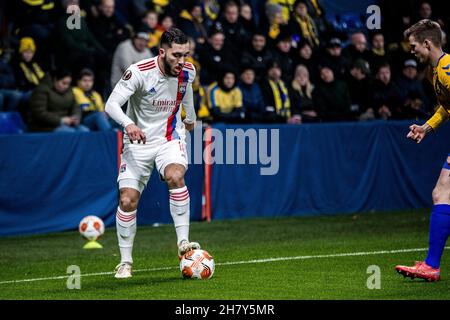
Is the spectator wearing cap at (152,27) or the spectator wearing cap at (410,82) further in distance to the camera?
the spectator wearing cap at (410,82)

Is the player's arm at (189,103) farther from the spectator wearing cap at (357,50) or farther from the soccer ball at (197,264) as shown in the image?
the spectator wearing cap at (357,50)

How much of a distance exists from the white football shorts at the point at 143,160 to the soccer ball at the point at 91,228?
340cm

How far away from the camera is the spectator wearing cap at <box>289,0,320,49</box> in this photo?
66.6 ft

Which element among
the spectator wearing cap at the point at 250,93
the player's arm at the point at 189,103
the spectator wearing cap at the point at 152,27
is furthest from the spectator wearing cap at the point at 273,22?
the player's arm at the point at 189,103

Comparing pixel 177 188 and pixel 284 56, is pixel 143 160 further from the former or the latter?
pixel 284 56

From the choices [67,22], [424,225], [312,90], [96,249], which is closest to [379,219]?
[424,225]

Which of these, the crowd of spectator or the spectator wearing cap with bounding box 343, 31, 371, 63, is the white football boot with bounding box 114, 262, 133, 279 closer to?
the crowd of spectator

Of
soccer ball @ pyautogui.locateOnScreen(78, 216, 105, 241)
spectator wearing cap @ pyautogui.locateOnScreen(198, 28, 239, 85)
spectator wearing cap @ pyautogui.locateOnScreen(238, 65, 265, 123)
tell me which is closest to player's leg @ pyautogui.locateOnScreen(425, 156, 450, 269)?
soccer ball @ pyautogui.locateOnScreen(78, 216, 105, 241)

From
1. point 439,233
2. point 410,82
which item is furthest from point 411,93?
point 439,233

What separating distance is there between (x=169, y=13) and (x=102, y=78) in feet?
6.03

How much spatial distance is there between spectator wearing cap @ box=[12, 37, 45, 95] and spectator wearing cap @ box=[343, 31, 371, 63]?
20.4 ft

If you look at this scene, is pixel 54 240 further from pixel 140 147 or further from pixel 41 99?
pixel 140 147

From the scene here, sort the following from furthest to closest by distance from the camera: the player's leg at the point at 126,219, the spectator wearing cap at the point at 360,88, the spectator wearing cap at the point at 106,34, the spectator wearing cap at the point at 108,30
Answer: the spectator wearing cap at the point at 360,88 → the spectator wearing cap at the point at 108,30 → the spectator wearing cap at the point at 106,34 → the player's leg at the point at 126,219

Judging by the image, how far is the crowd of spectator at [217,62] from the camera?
16531mm
